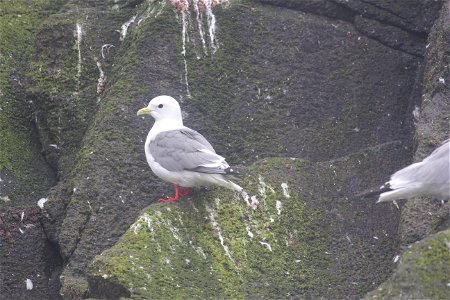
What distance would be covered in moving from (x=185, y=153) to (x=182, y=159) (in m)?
0.06

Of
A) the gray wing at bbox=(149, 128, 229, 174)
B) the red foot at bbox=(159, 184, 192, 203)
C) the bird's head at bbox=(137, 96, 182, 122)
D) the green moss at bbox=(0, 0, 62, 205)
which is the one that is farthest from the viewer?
the green moss at bbox=(0, 0, 62, 205)

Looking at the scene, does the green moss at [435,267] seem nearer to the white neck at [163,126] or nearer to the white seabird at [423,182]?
the white seabird at [423,182]

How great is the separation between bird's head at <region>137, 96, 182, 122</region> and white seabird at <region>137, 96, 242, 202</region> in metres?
0.05

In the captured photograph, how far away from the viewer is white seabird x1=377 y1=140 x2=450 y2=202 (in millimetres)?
6605

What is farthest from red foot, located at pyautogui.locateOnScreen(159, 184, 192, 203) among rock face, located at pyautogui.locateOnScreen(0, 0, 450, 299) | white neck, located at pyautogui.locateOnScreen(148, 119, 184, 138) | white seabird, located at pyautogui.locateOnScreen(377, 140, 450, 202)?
white seabird, located at pyautogui.locateOnScreen(377, 140, 450, 202)

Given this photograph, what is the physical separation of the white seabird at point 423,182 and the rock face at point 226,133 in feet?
0.67

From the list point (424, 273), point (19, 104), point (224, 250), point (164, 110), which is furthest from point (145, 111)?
point (424, 273)

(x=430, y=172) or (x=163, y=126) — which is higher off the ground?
(x=430, y=172)

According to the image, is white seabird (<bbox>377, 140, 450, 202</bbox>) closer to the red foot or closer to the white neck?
the red foot

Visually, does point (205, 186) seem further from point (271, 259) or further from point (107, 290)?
point (107, 290)

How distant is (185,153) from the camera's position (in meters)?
7.32

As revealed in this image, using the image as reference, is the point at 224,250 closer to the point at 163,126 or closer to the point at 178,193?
the point at 178,193

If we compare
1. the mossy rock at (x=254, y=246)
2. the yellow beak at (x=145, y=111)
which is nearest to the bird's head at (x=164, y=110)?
the yellow beak at (x=145, y=111)

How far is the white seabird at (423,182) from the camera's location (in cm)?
661
